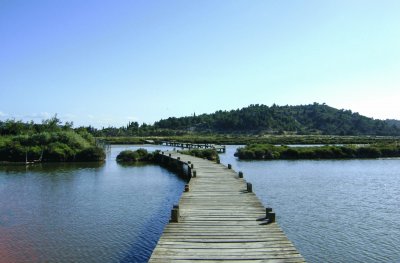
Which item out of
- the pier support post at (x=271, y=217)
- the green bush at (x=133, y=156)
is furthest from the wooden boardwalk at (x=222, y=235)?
the green bush at (x=133, y=156)

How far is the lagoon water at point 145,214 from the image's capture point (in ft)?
53.9

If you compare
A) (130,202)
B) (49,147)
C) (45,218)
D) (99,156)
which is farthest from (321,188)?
(49,147)

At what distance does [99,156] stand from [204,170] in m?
26.8

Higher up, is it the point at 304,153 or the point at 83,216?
the point at 304,153

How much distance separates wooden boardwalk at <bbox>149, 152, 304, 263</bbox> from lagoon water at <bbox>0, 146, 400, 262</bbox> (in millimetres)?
2135

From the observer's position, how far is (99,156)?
57094mm

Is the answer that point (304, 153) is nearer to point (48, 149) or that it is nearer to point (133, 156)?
point (133, 156)

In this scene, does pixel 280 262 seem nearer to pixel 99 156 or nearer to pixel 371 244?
pixel 371 244

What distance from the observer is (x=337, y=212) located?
22578 mm

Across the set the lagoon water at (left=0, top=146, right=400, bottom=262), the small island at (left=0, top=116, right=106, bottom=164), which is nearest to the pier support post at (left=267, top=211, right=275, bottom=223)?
the lagoon water at (left=0, top=146, right=400, bottom=262)

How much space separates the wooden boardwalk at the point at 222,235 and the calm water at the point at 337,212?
240 cm

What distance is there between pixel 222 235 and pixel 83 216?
11483 mm

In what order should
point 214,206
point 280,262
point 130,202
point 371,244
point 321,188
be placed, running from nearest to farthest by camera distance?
point 280,262, point 371,244, point 214,206, point 130,202, point 321,188

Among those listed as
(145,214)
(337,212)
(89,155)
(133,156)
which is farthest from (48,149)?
(337,212)
